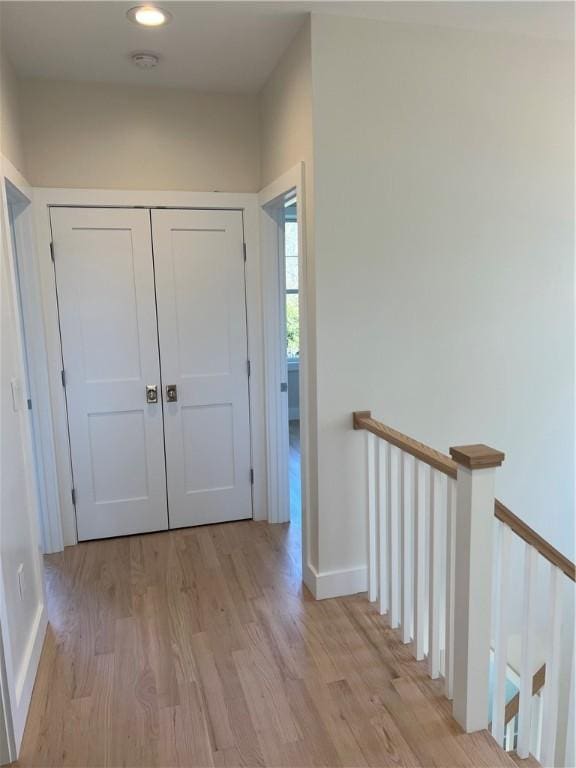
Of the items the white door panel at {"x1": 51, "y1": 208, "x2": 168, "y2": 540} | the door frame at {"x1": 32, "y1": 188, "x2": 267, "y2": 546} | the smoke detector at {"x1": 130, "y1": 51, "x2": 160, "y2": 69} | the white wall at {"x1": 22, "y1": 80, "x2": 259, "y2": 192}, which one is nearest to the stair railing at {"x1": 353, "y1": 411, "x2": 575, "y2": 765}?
the door frame at {"x1": 32, "y1": 188, "x2": 267, "y2": 546}

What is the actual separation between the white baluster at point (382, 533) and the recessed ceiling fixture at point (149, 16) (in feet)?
6.62

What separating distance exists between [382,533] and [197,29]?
7.94 feet

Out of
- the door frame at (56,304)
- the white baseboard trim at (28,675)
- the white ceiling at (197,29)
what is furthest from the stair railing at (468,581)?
the white ceiling at (197,29)

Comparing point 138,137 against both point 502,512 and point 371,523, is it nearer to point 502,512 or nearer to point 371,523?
point 371,523

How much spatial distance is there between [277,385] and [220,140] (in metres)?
1.51

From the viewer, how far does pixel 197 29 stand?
2.43 metres

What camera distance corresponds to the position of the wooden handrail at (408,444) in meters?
1.92

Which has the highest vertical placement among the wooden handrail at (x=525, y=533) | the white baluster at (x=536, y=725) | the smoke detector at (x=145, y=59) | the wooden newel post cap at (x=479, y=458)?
the smoke detector at (x=145, y=59)

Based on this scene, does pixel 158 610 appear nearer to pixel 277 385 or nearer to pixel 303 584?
pixel 303 584

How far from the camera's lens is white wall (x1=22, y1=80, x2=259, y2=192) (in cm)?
301

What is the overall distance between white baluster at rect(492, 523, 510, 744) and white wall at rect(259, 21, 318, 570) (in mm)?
963

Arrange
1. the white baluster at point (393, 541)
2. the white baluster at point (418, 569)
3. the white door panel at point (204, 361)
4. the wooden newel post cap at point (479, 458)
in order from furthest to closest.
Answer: the white door panel at point (204, 361) → the white baluster at point (393, 541) → the white baluster at point (418, 569) → the wooden newel post cap at point (479, 458)

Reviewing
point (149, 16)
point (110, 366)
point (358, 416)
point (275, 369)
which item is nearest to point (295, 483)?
point (275, 369)

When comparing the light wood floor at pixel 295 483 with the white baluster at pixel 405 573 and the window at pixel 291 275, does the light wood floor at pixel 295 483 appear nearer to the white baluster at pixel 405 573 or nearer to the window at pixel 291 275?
the window at pixel 291 275
